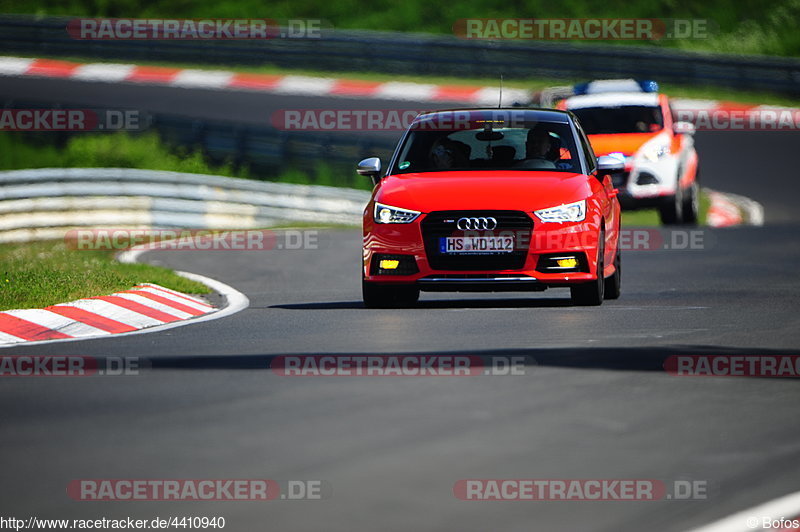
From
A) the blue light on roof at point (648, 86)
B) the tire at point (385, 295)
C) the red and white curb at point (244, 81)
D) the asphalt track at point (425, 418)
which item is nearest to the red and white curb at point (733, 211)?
the blue light on roof at point (648, 86)

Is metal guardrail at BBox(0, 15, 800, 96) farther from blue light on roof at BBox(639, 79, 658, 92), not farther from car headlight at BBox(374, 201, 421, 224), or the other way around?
car headlight at BBox(374, 201, 421, 224)

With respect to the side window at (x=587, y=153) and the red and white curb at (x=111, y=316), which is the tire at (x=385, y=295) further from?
the side window at (x=587, y=153)

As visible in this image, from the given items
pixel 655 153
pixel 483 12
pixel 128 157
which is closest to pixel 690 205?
pixel 655 153

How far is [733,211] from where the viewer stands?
2858 cm

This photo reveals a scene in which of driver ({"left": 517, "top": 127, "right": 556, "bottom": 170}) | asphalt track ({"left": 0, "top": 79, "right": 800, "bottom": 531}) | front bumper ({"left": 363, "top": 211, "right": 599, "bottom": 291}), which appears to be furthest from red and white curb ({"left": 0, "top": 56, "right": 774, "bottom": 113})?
asphalt track ({"left": 0, "top": 79, "right": 800, "bottom": 531})

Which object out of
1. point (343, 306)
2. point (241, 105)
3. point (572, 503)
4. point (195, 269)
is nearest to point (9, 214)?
point (195, 269)

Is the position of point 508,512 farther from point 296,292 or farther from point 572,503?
point 296,292

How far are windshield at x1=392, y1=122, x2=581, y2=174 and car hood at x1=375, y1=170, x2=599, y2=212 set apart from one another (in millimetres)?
204

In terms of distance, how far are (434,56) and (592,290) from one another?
25.7 m

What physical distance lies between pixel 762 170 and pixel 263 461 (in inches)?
1036

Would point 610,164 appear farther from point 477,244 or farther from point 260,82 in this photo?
point 260,82

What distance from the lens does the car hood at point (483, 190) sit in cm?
1300

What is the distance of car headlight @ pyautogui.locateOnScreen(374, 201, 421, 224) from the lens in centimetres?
1308

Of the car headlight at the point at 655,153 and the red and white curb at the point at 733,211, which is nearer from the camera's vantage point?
the car headlight at the point at 655,153
